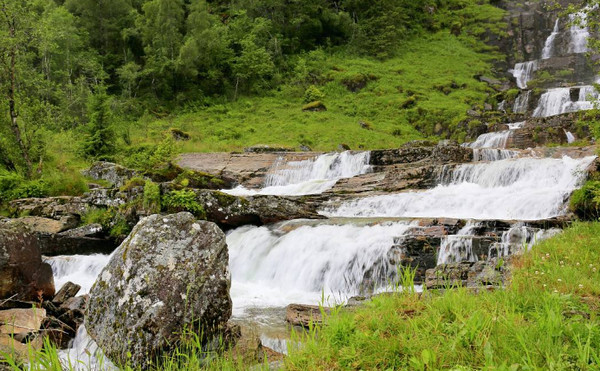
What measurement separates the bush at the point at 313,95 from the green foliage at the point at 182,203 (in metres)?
26.9

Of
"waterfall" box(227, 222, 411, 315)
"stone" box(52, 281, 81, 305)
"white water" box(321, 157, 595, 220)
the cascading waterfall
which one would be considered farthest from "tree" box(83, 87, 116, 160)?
the cascading waterfall

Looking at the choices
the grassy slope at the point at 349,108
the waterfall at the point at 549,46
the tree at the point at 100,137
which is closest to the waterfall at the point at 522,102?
the grassy slope at the point at 349,108

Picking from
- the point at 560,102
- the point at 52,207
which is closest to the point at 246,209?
the point at 52,207

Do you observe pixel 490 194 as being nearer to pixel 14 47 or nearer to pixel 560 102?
pixel 560 102

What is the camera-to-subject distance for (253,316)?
775cm

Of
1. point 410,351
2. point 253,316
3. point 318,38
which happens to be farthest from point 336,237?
point 318,38

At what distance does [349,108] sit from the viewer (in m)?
37.4

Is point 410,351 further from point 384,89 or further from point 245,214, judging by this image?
point 384,89

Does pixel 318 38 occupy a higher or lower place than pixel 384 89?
higher

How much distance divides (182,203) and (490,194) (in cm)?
1087

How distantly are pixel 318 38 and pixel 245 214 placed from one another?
1635 inches

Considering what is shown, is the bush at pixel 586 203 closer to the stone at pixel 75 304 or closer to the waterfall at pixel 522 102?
the stone at pixel 75 304

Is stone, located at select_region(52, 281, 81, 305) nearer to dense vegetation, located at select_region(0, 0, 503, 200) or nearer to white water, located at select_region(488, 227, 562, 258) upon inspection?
white water, located at select_region(488, 227, 562, 258)

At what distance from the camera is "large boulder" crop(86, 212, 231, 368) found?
4988 mm
